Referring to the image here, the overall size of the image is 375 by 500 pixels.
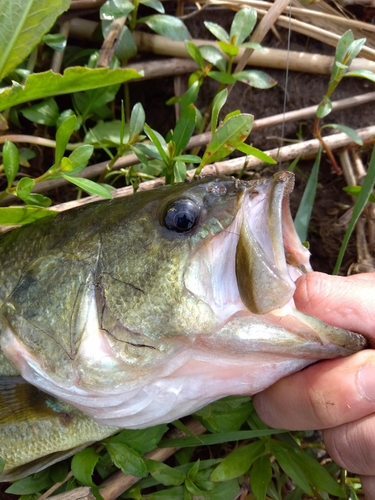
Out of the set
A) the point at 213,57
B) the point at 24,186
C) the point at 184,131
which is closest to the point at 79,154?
the point at 24,186

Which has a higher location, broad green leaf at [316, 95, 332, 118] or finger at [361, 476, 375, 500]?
broad green leaf at [316, 95, 332, 118]

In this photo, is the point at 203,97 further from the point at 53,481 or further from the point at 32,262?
the point at 53,481

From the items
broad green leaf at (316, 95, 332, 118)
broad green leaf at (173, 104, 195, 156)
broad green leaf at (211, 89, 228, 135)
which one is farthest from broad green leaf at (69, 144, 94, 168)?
broad green leaf at (316, 95, 332, 118)

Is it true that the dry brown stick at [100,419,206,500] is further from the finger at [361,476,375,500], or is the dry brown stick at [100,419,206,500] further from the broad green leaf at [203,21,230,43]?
the broad green leaf at [203,21,230,43]

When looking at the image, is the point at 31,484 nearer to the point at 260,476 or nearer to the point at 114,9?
the point at 260,476

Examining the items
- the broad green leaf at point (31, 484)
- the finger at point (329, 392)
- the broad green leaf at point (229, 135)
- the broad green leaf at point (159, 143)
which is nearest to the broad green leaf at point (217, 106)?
the broad green leaf at point (229, 135)
